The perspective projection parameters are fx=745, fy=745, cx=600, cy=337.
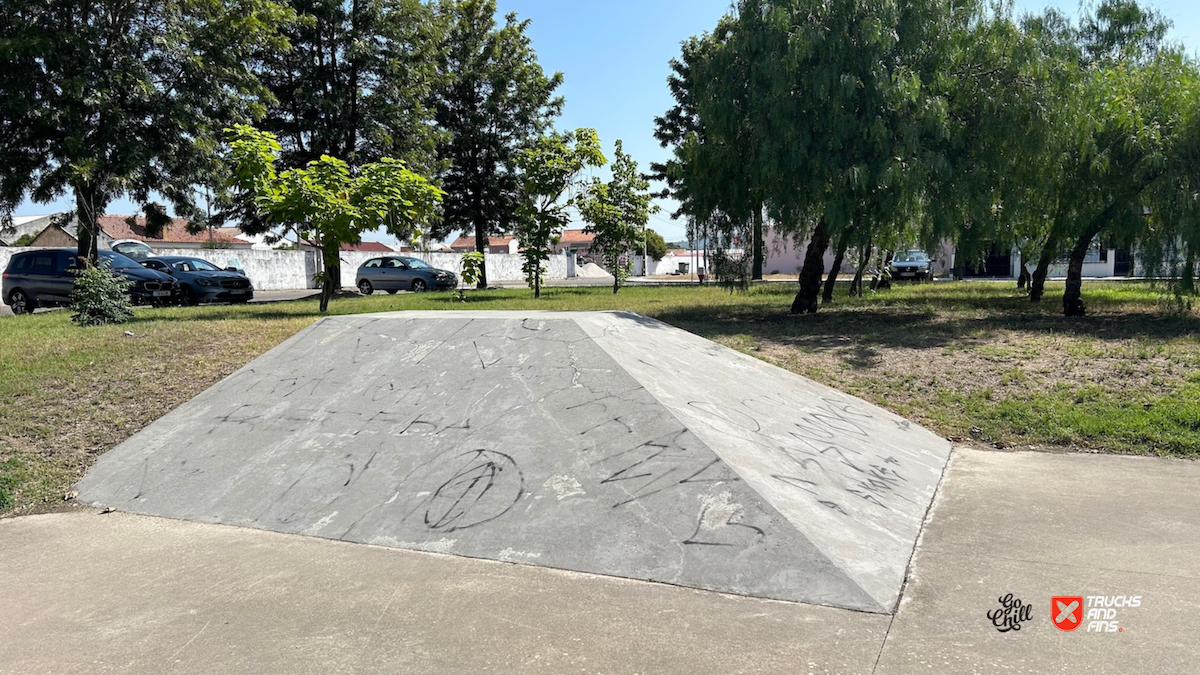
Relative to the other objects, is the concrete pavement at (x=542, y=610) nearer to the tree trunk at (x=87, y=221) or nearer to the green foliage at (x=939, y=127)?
the green foliage at (x=939, y=127)

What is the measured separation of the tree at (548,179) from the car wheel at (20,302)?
11.3m

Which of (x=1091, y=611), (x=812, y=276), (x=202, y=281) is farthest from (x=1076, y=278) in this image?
(x=202, y=281)

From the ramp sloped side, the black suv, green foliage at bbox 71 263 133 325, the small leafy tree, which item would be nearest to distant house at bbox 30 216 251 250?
the black suv

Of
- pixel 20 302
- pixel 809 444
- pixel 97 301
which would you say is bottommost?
pixel 809 444

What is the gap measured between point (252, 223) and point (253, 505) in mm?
22977

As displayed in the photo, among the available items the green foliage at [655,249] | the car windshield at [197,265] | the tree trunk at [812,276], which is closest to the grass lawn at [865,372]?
the tree trunk at [812,276]

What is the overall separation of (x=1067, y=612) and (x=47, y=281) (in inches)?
754

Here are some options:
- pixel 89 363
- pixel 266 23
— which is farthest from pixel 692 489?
pixel 266 23

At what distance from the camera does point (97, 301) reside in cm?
1090

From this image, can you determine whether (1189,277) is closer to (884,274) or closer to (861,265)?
(861,265)

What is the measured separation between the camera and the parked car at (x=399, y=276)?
2669 cm

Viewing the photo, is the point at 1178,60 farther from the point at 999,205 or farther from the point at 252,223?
the point at 252,223

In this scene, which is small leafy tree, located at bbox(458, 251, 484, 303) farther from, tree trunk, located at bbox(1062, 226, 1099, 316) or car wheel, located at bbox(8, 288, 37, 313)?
tree trunk, located at bbox(1062, 226, 1099, 316)

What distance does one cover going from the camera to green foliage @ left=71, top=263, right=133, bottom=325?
10.9 m
